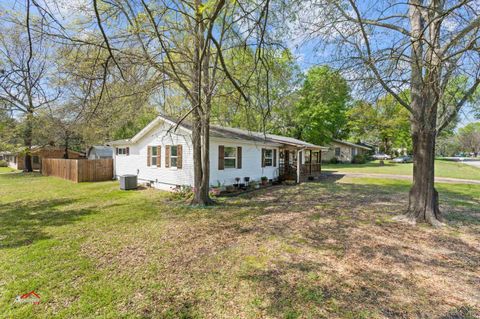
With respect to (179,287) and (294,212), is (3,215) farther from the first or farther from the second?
(294,212)

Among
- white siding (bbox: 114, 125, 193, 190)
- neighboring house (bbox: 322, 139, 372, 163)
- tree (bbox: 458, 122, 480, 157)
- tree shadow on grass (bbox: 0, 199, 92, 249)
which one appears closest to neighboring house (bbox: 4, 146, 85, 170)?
white siding (bbox: 114, 125, 193, 190)

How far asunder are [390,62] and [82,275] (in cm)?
657

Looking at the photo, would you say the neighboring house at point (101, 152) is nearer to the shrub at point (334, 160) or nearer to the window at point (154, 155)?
the window at point (154, 155)

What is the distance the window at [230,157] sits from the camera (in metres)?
11.6

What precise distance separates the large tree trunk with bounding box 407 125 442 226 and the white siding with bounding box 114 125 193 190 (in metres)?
7.77

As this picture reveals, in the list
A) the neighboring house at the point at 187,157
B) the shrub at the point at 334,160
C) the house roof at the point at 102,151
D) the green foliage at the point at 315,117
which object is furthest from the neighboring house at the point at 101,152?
the shrub at the point at 334,160

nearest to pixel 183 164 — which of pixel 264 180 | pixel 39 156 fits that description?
pixel 264 180

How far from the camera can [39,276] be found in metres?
3.56

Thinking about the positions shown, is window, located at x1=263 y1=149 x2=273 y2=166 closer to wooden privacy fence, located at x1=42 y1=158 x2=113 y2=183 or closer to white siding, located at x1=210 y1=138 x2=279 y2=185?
white siding, located at x1=210 y1=138 x2=279 y2=185

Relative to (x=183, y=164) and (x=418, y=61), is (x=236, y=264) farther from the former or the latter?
(x=183, y=164)

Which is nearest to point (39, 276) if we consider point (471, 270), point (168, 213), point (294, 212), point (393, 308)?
point (168, 213)

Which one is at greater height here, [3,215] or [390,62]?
[390,62]

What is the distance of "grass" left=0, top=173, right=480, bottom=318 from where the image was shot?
9.56 feet

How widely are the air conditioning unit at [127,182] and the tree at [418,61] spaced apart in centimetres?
1046
